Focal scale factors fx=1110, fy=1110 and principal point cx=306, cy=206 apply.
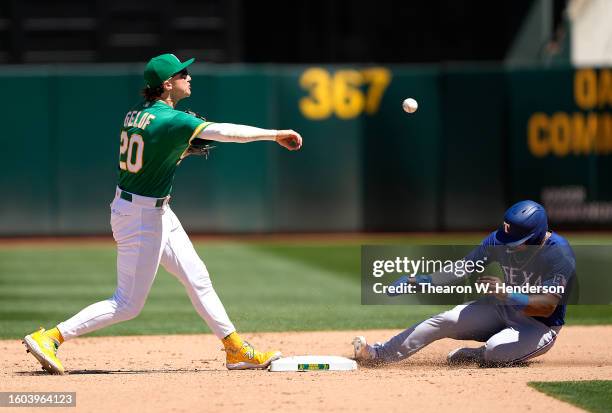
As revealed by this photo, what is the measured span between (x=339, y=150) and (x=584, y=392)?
11.9 meters

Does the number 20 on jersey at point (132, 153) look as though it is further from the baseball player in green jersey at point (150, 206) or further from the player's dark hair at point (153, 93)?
the player's dark hair at point (153, 93)

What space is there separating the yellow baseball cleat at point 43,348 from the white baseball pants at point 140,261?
10 cm

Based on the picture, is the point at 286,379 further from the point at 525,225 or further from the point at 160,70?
the point at 160,70

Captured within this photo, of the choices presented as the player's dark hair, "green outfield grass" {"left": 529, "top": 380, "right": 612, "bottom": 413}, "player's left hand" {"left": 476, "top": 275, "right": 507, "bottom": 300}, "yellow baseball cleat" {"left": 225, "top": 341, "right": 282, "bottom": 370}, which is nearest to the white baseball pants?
"yellow baseball cleat" {"left": 225, "top": 341, "right": 282, "bottom": 370}

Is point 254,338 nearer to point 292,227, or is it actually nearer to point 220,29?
point 292,227

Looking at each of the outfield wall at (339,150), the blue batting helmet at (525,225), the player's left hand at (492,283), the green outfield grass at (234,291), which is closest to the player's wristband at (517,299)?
the player's left hand at (492,283)

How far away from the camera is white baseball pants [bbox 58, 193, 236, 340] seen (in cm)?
660

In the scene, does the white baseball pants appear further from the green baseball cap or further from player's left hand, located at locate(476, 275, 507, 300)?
player's left hand, located at locate(476, 275, 507, 300)

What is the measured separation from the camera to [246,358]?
696 cm

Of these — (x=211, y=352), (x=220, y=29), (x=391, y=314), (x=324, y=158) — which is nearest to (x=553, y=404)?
(x=211, y=352)

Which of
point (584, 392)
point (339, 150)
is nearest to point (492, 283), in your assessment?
point (584, 392)

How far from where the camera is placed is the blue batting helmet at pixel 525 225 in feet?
21.9

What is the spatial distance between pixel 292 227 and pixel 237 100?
7.30ft

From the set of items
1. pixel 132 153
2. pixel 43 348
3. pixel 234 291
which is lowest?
pixel 234 291
